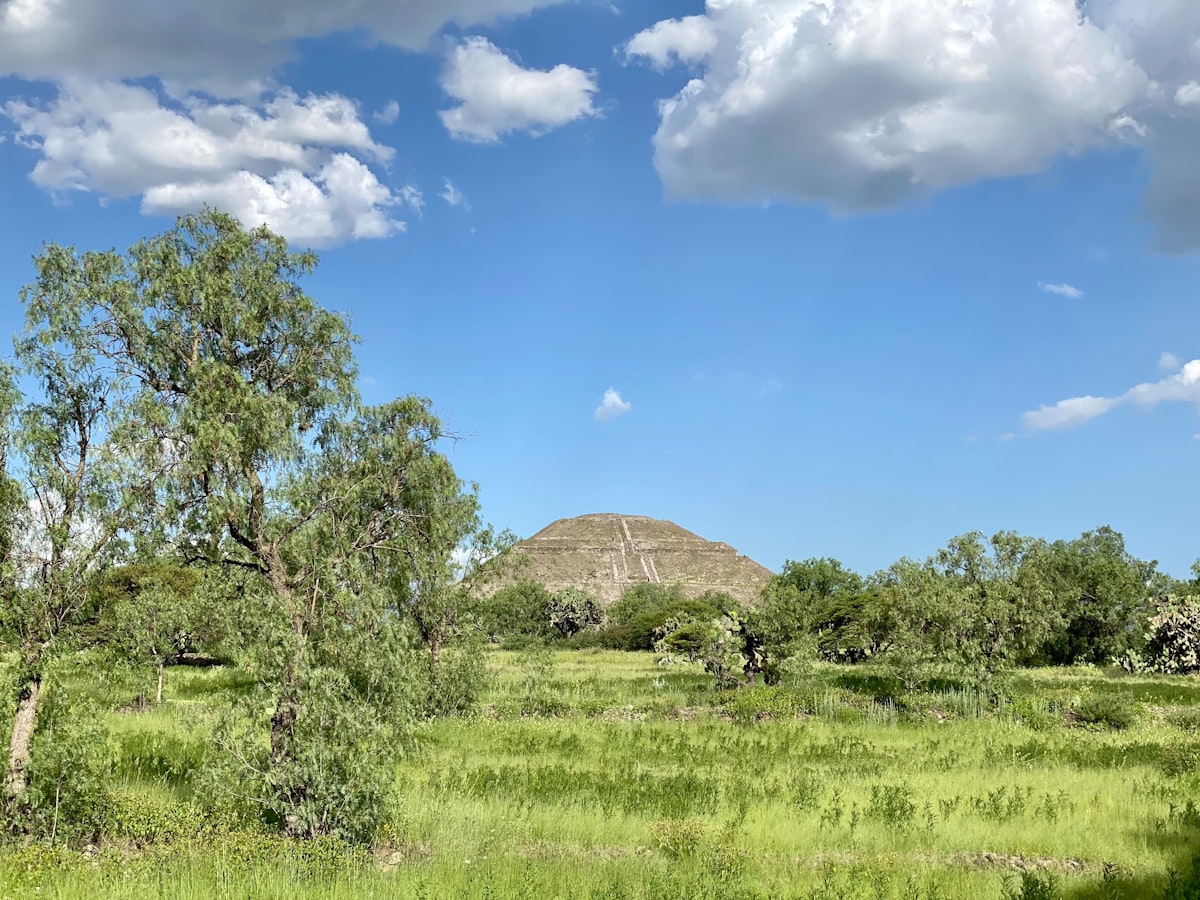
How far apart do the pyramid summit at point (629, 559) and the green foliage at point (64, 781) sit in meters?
114

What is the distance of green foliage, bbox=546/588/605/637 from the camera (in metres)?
87.2

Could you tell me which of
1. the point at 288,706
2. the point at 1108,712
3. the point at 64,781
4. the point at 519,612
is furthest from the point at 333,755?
the point at 519,612

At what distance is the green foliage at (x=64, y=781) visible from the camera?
12117mm

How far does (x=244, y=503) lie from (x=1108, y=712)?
80.8 feet

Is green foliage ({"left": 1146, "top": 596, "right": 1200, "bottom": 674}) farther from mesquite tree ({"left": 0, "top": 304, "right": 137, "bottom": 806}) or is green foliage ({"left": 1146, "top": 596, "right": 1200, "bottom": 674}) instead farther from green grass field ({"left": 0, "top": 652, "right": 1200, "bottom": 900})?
mesquite tree ({"left": 0, "top": 304, "right": 137, "bottom": 806})

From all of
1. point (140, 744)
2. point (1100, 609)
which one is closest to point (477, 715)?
point (140, 744)

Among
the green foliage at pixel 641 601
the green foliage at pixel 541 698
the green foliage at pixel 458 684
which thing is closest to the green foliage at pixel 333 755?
the green foliage at pixel 458 684

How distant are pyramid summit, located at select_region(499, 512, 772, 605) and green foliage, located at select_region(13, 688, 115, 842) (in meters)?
114

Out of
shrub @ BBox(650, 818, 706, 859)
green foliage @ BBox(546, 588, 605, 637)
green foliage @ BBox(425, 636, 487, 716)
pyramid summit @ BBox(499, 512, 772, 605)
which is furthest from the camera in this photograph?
pyramid summit @ BBox(499, 512, 772, 605)

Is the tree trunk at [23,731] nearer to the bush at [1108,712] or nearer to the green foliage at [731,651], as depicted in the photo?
the green foliage at [731,651]

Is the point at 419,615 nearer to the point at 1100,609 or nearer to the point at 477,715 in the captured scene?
the point at 477,715

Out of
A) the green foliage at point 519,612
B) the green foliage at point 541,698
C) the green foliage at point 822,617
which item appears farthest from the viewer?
the green foliage at point 519,612

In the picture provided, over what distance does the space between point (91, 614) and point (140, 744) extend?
8802 millimetres

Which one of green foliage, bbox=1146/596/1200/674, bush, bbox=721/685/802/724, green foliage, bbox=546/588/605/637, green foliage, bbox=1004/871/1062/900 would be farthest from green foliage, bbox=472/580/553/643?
green foliage, bbox=1004/871/1062/900
